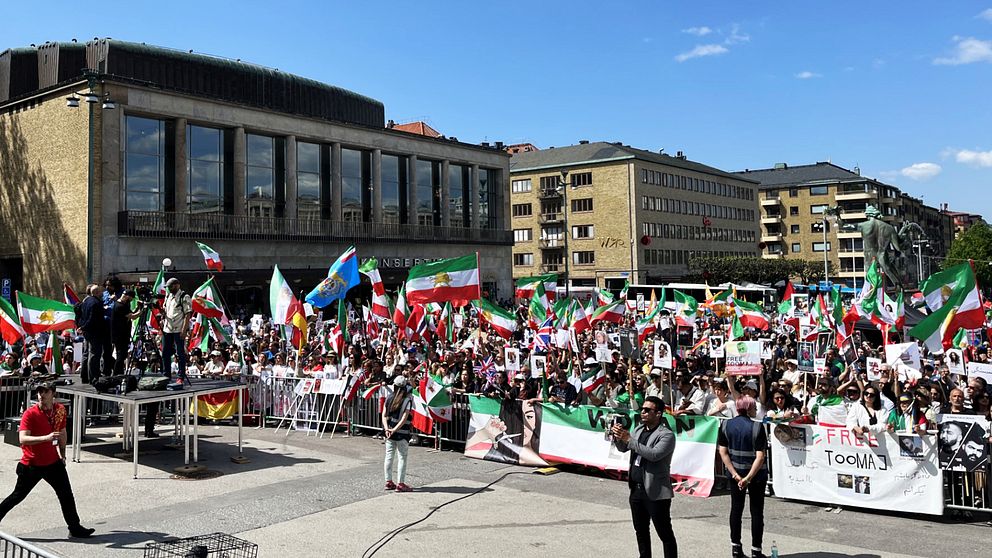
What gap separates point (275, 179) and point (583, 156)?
49820mm

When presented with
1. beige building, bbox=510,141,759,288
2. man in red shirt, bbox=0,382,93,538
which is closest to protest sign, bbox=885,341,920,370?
man in red shirt, bbox=0,382,93,538

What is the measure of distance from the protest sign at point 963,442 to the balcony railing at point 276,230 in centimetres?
3717

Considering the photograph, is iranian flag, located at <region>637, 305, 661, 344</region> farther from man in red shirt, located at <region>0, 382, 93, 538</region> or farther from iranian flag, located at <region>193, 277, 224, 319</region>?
man in red shirt, located at <region>0, 382, 93, 538</region>

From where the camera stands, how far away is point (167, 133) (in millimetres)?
42531

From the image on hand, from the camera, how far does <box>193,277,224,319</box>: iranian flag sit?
20.2 metres

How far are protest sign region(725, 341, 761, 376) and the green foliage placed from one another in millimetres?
79079

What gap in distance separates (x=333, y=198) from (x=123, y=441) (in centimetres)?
3761

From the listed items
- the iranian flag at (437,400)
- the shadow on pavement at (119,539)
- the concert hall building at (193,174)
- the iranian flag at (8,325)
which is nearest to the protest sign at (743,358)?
the iranian flag at (437,400)

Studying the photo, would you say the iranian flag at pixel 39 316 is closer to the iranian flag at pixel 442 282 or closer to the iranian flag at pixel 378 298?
the iranian flag at pixel 378 298

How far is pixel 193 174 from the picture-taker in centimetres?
4362

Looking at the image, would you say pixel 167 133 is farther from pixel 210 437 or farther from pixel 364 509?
pixel 364 509

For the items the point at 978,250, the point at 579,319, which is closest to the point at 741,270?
the point at 978,250

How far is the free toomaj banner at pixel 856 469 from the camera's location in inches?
406

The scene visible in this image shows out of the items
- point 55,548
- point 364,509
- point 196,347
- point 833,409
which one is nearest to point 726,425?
point 833,409
